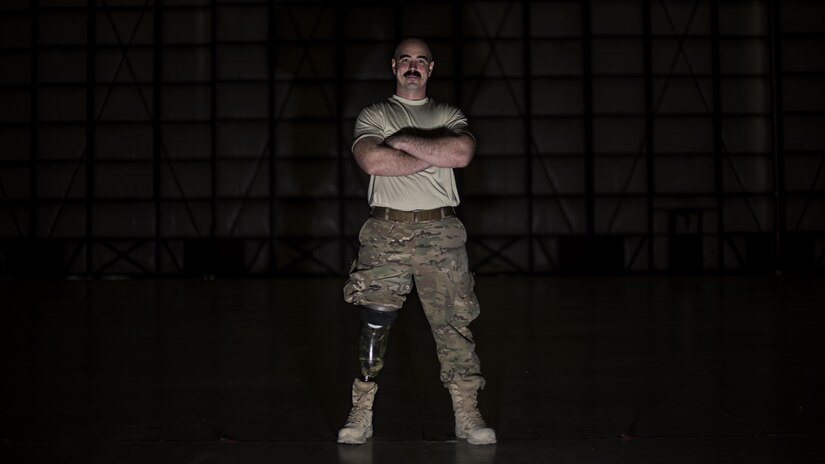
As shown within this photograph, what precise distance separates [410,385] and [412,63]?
2353 millimetres

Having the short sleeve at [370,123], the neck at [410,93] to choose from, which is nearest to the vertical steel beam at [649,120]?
the neck at [410,93]

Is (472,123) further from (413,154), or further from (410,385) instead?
(413,154)

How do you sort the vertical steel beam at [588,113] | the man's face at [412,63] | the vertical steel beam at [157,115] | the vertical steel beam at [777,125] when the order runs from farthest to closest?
the vertical steel beam at [157,115], the vertical steel beam at [588,113], the vertical steel beam at [777,125], the man's face at [412,63]

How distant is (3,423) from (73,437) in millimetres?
566

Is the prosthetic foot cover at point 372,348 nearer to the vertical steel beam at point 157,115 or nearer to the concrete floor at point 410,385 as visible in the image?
the concrete floor at point 410,385

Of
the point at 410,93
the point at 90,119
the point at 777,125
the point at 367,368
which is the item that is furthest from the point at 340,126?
the point at 367,368

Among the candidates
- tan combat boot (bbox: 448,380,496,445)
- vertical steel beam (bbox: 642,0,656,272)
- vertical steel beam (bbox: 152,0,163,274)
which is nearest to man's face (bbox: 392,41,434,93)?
tan combat boot (bbox: 448,380,496,445)

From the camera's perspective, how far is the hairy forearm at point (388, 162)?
3.57 meters

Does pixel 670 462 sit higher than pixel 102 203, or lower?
lower

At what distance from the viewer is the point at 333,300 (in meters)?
11.6

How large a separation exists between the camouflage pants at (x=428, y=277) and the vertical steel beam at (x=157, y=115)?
14685mm

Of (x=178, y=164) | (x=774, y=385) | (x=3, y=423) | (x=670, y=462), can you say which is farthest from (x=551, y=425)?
(x=178, y=164)

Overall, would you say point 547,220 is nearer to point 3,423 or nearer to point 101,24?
point 101,24

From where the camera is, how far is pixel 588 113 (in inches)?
687
